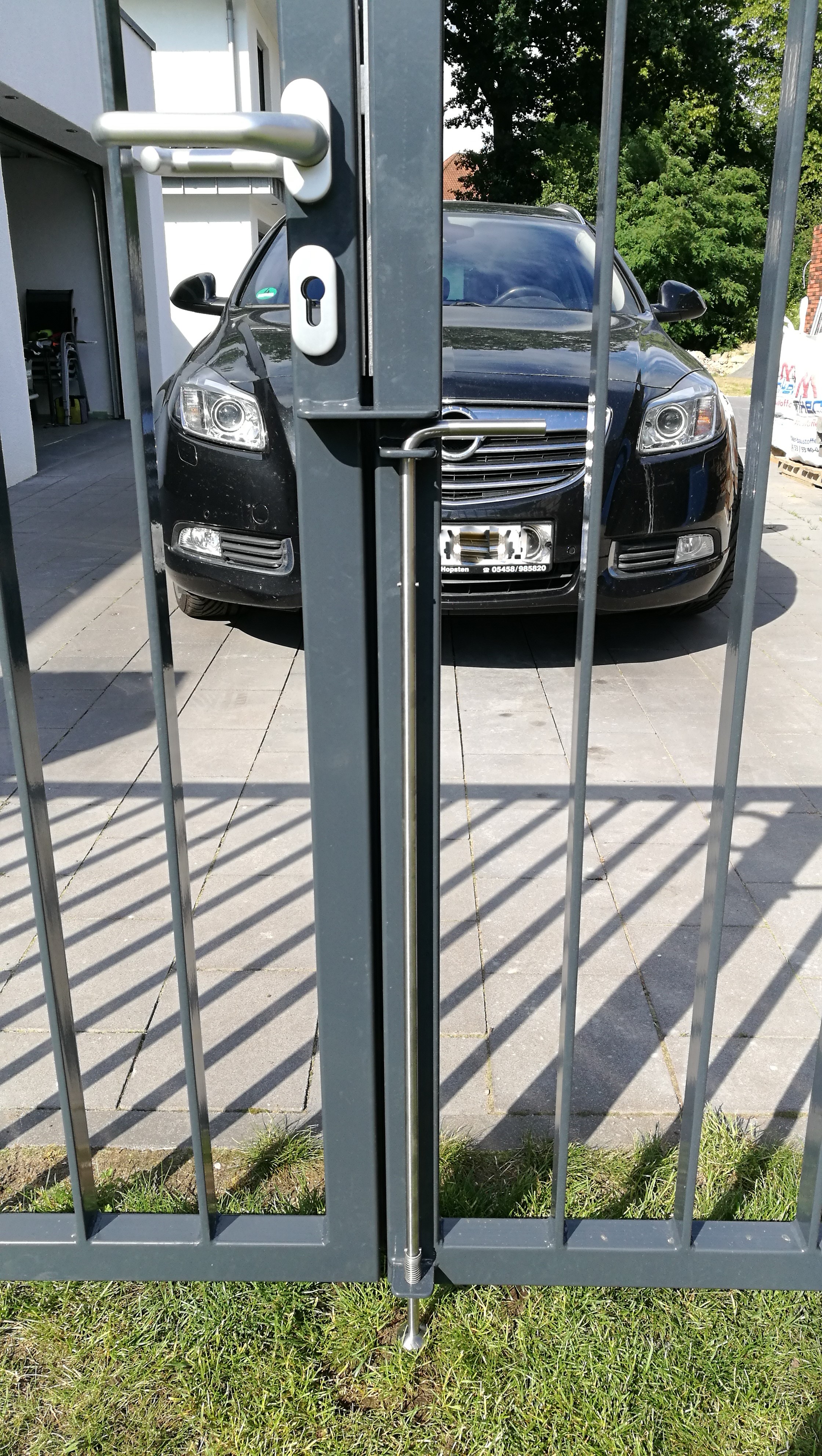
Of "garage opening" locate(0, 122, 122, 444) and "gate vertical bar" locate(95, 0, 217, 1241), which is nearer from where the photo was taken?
"gate vertical bar" locate(95, 0, 217, 1241)

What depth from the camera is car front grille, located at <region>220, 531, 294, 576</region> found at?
14.3 feet

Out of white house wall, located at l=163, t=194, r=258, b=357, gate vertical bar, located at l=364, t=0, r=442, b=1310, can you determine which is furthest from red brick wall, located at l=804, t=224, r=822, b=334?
gate vertical bar, located at l=364, t=0, r=442, b=1310

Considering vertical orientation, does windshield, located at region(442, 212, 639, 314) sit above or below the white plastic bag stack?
above

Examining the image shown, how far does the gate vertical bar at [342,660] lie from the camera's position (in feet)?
3.94

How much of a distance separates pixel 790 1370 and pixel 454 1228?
1.70 feet

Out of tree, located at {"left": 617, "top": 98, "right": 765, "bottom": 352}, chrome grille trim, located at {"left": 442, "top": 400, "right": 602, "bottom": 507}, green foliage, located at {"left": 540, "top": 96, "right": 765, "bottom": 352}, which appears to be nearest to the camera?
chrome grille trim, located at {"left": 442, "top": 400, "right": 602, "bottom": 507}

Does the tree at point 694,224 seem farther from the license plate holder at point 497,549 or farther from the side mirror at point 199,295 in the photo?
the license plate holder at point 497,549

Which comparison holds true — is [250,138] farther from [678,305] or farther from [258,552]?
[678,305]

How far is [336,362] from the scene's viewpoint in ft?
4.15

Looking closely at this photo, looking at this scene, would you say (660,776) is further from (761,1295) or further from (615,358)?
(761,1295)

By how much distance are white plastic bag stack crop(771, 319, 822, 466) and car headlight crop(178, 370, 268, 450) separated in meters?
6.49

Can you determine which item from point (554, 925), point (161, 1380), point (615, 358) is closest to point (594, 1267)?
point (161, 1380)

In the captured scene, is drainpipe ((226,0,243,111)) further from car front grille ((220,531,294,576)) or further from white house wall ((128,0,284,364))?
car front grille ((220,531,294,576))

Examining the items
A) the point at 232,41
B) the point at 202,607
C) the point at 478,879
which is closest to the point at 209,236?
the point at 232,41
